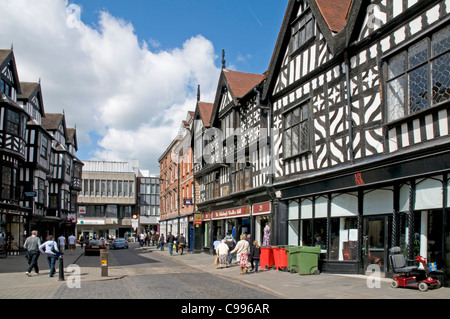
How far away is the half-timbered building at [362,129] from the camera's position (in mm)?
11367

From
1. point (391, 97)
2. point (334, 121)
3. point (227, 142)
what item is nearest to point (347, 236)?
point (334, 121)

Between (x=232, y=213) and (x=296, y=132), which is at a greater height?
(x=296, y=132)

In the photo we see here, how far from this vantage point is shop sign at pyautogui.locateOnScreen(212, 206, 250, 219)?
2438 centimetres

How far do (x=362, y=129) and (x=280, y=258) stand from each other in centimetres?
612

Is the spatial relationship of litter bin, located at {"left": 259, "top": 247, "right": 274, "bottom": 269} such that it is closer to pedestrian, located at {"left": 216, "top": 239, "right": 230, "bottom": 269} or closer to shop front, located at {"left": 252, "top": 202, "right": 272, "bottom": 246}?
pedestrian, located at {"left": 216, "top": 239, "right": 230, "bottom": 269}

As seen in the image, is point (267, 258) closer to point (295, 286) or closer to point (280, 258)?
point (280, 258)

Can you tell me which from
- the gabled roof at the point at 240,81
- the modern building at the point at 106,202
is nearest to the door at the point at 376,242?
the gabled roof at the point at 240,81

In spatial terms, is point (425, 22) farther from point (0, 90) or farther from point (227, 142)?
point (0, 90)

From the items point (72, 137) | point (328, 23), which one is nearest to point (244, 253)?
point (328, 23)

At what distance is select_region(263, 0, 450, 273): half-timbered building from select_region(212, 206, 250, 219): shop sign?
203 inches

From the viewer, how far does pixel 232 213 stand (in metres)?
26.9

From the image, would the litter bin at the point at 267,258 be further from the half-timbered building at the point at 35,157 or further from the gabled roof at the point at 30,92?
the gabled roof at the point at 30,92

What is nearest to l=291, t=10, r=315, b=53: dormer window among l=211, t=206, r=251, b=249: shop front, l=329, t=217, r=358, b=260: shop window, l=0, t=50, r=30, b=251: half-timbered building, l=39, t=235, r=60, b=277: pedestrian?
l=329, t=217, r=358, b=260: shop window
